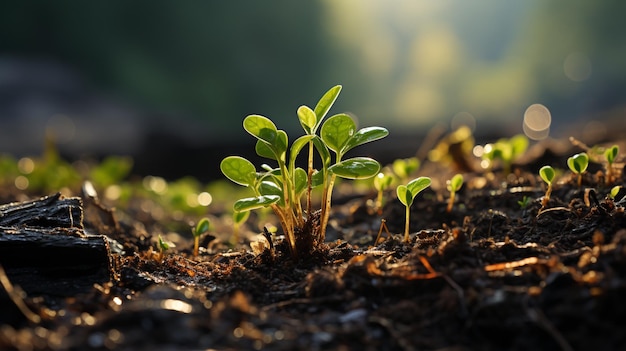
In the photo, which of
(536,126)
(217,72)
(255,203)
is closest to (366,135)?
(255,203)

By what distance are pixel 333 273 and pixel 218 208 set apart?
3734 millimetres

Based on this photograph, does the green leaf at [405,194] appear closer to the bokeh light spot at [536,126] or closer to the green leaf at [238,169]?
the green leaf at [238,169]

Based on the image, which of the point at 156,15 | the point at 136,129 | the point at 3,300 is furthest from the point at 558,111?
the point at 3,300

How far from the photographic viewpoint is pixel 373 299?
5.03ft

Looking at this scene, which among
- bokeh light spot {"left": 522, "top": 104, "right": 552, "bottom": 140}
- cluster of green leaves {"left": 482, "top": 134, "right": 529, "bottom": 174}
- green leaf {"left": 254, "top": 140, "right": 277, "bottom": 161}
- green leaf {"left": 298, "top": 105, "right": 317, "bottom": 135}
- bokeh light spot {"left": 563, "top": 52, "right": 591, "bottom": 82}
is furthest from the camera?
bokeh light spot {"left": 563, "top": 52, "right": 591, "bottom": 82}

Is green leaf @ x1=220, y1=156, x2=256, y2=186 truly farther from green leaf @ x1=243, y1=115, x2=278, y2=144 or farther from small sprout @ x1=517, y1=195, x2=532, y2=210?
small sprout @ x1=517, y1=195, x2=532, y2=210

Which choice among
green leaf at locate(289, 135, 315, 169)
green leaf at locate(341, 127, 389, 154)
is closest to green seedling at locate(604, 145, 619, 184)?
green leaf at locate(341, 127, 389, 154)

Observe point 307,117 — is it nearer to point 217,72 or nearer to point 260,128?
point 260,128

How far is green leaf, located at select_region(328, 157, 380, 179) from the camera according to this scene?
170 cm

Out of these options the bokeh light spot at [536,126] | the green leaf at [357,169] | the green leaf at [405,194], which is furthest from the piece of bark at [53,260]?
the bokeh light spot at [536,126]

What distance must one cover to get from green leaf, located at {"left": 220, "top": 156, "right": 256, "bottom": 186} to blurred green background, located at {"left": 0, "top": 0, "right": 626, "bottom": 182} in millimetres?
11605

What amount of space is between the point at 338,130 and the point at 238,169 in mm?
357

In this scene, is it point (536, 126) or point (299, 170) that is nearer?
point (299, 170)

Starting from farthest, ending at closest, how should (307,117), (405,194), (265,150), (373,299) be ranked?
(405,194) → (265,150) → (307,117) → (373,299)
